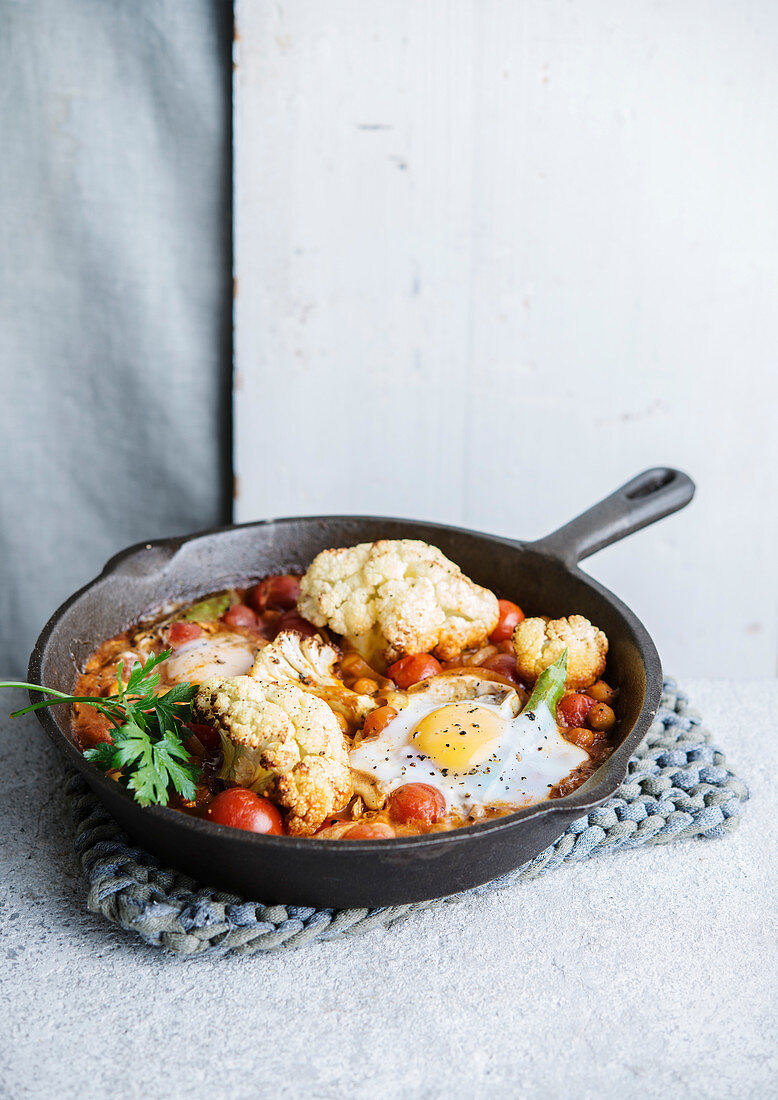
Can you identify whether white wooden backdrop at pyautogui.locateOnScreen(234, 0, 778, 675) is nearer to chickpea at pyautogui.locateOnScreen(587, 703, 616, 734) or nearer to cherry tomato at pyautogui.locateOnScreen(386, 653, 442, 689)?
cherry tomato at pyautogui.locateOnScreen(386, 653, 442, 689)

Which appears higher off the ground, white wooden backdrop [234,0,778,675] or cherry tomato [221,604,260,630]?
white wooden backdrop [234,0,778,675]

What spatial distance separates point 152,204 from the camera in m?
2.76

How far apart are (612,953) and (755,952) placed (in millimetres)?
231

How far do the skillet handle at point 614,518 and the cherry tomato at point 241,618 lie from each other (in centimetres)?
64

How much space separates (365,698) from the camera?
1855mm

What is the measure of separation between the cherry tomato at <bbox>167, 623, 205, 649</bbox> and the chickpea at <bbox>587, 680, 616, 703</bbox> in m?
0.81

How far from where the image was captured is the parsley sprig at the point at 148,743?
1448 mm

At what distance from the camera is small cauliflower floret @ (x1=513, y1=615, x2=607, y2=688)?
1.90m

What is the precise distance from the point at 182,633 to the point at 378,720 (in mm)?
529

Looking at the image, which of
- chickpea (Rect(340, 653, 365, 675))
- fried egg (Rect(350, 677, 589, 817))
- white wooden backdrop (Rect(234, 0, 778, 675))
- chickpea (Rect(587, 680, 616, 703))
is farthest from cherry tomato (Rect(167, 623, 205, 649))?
white wooden backdrop (Rect(234, 0, 778, 675))

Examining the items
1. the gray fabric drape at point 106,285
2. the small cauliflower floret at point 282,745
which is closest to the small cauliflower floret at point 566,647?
the small cauliflower floret at point 282,745

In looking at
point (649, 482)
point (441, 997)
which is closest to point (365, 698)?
point (441, 997)

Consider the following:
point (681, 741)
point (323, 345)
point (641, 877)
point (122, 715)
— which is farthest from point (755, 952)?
point (323, 345)

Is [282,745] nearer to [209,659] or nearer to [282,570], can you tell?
[209,659]
